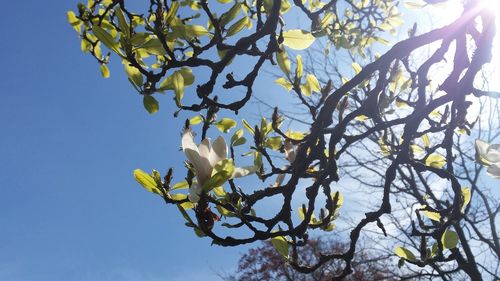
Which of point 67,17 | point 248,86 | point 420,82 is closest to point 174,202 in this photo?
point 248,86

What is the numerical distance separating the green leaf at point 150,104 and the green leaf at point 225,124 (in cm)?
30

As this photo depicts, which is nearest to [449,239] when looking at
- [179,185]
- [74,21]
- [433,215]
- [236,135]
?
[433,215]

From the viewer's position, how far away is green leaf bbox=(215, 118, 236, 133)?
1936mm

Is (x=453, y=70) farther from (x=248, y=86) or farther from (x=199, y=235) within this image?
(x=199, y=235)

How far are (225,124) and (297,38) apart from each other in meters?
0.47

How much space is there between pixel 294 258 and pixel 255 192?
0.49 m

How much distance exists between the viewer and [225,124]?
195 cm

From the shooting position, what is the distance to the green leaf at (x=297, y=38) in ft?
5.79

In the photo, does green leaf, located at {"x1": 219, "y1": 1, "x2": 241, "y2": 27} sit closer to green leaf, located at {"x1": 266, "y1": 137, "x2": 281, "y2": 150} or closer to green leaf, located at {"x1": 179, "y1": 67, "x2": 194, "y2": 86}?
green leaf, located at {"x1": 179, "y1": 67, "x2": 194, "y2": 86}

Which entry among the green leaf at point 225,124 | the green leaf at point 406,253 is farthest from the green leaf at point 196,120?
the green leaf at point 406,253

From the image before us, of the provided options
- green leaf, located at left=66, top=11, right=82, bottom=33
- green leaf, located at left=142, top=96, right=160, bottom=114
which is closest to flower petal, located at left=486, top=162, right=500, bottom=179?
green leaf, located at left=142, top=96, right=160, bottom=114

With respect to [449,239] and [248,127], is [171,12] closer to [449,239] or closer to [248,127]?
[248,127]

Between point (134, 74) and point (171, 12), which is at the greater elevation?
point (171, 12)

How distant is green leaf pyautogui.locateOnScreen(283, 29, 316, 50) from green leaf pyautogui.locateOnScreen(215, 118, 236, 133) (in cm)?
40
